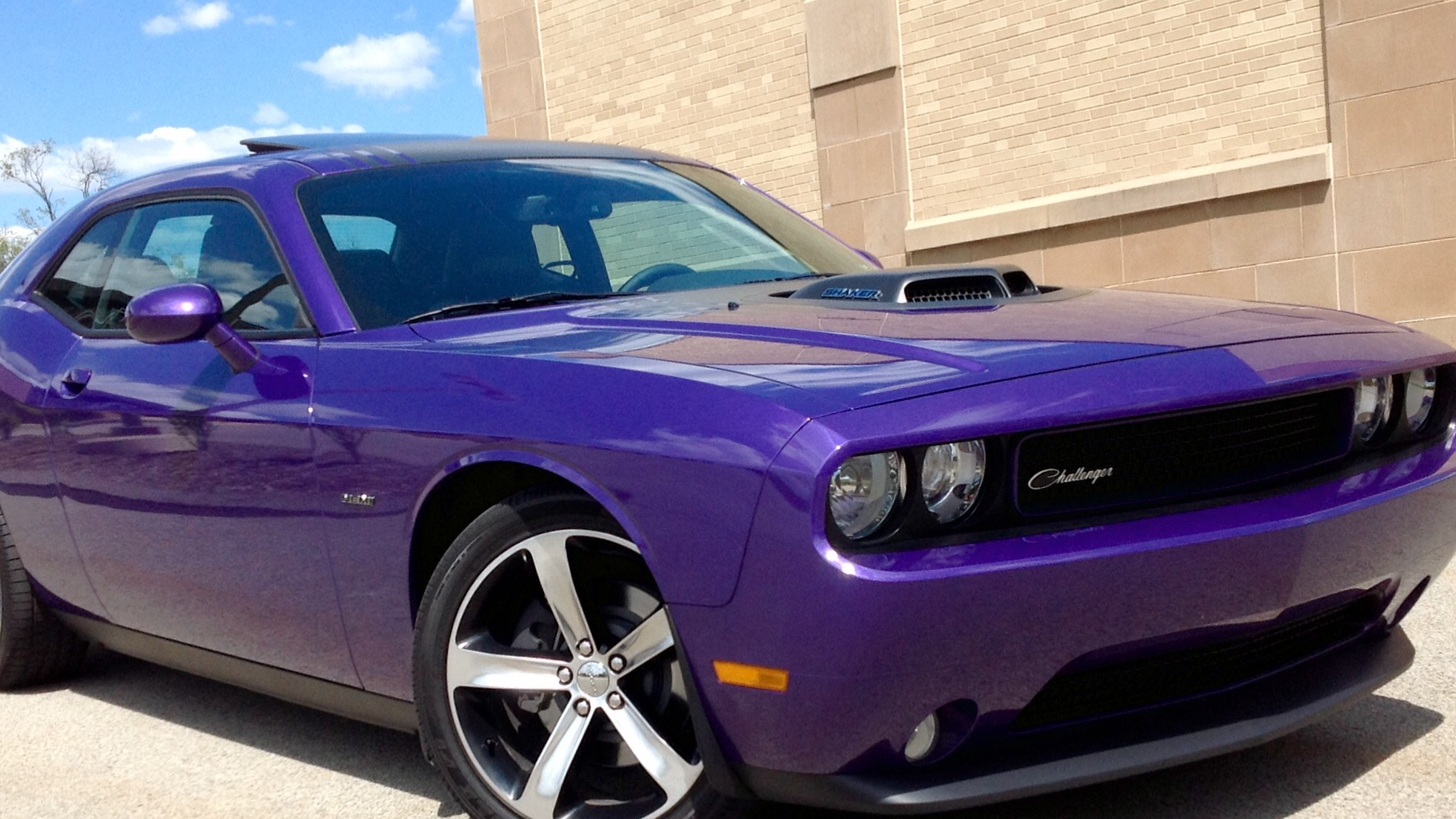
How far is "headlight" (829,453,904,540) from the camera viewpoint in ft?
7.80

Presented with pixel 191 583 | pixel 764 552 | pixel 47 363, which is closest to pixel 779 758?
pixel 764 552

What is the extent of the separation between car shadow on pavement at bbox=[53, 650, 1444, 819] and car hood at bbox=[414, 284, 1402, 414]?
89cm

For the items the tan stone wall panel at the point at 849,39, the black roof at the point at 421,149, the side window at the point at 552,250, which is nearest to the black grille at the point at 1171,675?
the side window at the point at 552,250

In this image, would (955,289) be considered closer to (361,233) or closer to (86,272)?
(361,233)

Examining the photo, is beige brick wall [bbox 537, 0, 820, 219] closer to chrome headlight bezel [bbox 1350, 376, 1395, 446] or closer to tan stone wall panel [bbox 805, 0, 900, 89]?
tan stone wall panel [bbox 805, 0, 900, 89]

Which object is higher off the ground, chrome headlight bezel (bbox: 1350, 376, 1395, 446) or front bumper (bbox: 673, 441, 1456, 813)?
chrome headlight bezel (bbox: 1350, 376, 1395, 446)

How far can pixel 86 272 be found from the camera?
4559mm

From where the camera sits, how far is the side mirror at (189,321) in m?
3.51

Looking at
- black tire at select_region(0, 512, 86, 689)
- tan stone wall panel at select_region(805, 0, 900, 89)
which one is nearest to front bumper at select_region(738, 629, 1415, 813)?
black tire at select_region(0, 512, 86, 689)

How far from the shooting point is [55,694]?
15.8 feet

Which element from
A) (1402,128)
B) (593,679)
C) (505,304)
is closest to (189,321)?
(505,304)

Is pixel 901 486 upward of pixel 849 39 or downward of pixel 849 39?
downward

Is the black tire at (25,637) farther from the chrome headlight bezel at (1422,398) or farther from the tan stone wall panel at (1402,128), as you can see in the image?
the tan stone wall panel at (1402,128)

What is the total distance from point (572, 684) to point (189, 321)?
53.7 inches
